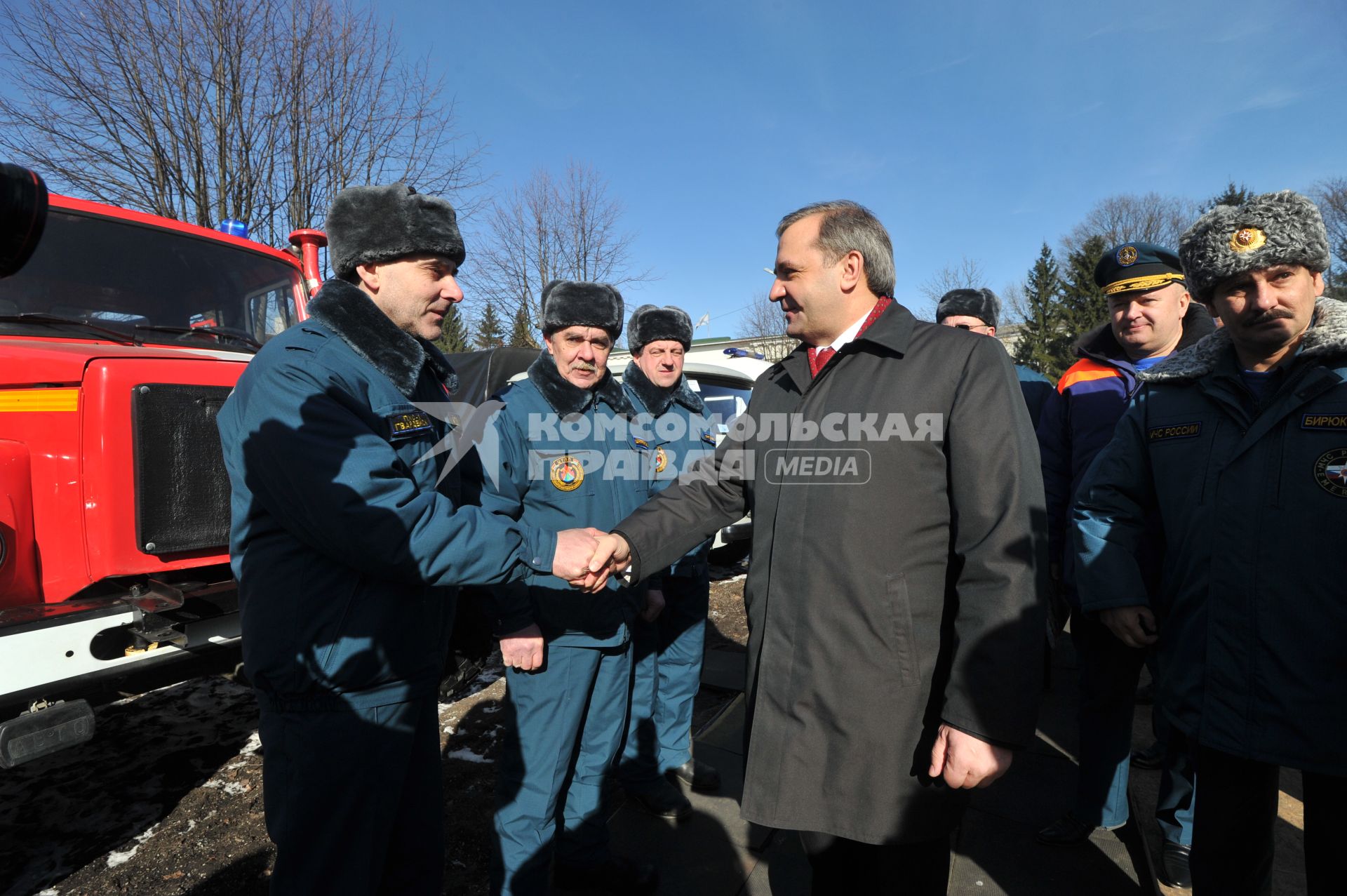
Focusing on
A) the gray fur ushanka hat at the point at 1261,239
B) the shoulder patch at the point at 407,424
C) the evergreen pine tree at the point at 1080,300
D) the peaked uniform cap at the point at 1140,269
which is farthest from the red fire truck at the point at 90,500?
the evergreen pine tree at the point at 1080,300

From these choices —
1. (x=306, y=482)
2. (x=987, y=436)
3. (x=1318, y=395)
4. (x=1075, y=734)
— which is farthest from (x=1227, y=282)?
(x=1075, y=734)

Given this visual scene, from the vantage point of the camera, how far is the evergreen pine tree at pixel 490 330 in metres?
19.7

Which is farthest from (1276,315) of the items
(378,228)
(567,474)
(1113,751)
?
(378,228)

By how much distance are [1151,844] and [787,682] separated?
7.09 feet

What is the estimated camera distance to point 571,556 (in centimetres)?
217

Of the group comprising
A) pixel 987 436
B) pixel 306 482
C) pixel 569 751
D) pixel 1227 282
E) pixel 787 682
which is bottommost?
pixel 569 751

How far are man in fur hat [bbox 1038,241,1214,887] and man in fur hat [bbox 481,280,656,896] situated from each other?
5.46 feet

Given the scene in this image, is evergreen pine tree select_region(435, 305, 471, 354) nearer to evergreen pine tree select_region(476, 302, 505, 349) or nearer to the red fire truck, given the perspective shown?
evergreen pine tree select_region(476, 302, 505, 349)

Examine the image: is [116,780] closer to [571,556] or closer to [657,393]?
[571,556]

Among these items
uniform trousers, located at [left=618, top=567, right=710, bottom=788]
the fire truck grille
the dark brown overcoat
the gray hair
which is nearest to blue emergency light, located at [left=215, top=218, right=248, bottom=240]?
the fire truck grille

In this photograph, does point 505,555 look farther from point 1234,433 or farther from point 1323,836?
point 1323,836

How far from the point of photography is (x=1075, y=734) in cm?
390

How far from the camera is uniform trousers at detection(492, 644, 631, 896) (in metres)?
2.37

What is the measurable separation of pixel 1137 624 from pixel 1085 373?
5.03ft
